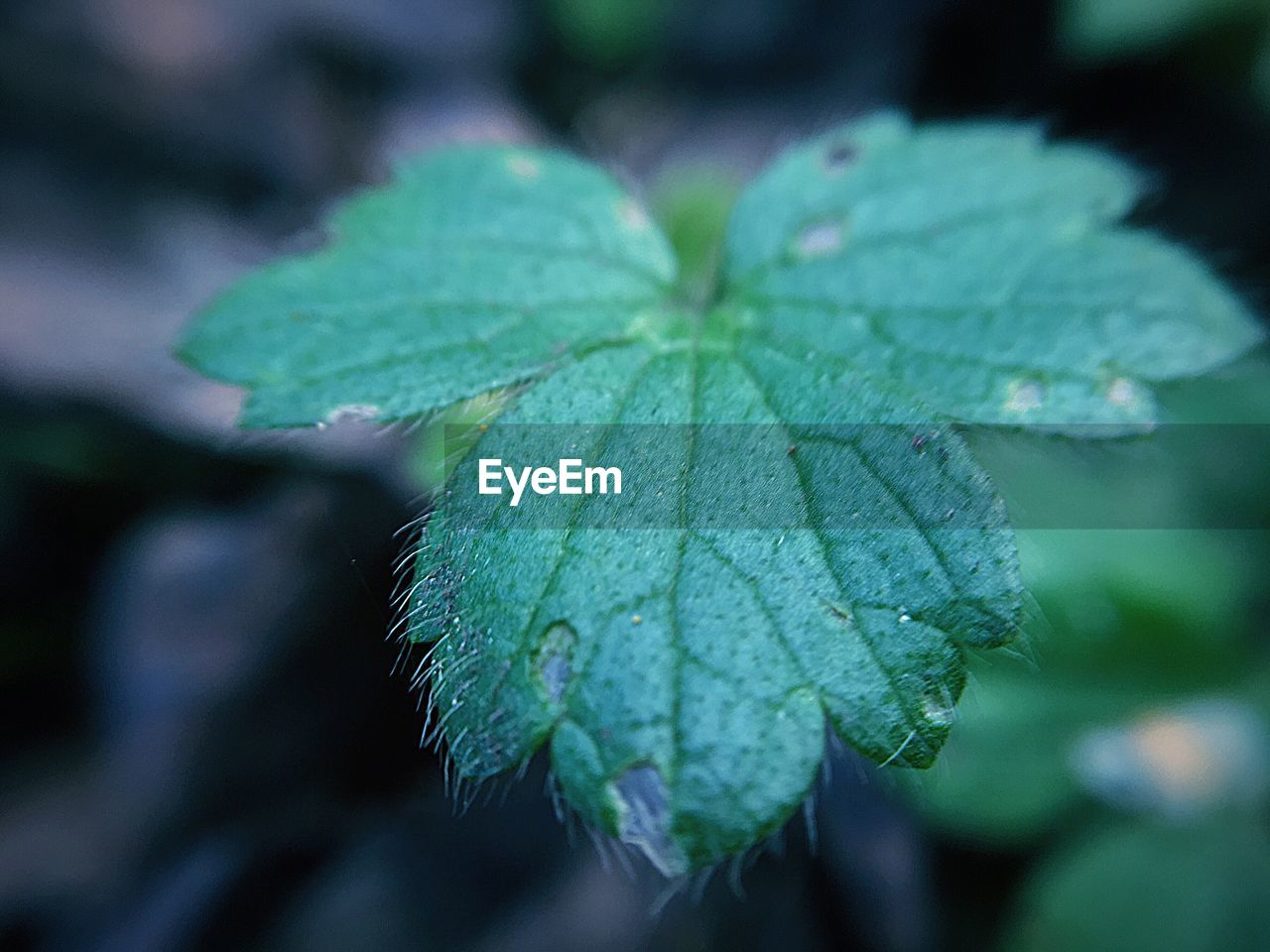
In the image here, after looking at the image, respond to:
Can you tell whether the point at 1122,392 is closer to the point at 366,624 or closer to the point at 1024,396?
the point at 1024,396

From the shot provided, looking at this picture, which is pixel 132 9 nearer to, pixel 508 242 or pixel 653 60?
pixel 653 60

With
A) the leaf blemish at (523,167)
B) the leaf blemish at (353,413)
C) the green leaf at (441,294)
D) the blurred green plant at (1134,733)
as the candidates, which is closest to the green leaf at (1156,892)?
the blurred green plant at (1134,733)

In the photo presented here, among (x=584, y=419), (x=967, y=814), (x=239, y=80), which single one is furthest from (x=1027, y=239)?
(x=239, y=80)

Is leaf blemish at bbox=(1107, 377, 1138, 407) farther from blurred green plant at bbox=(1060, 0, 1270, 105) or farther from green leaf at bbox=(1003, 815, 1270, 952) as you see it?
blurred green plant at bbox=(1060, 0, 1270, 105)

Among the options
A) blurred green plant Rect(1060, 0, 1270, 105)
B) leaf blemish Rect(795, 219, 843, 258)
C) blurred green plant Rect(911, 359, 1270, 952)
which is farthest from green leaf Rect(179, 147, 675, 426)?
blurred green plant Rect(1060, 0, 1270, 105)

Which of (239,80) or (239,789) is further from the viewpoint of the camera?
(239,80)

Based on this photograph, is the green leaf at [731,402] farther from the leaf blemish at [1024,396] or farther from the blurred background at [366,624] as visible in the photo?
the blurred background at [366,624]
